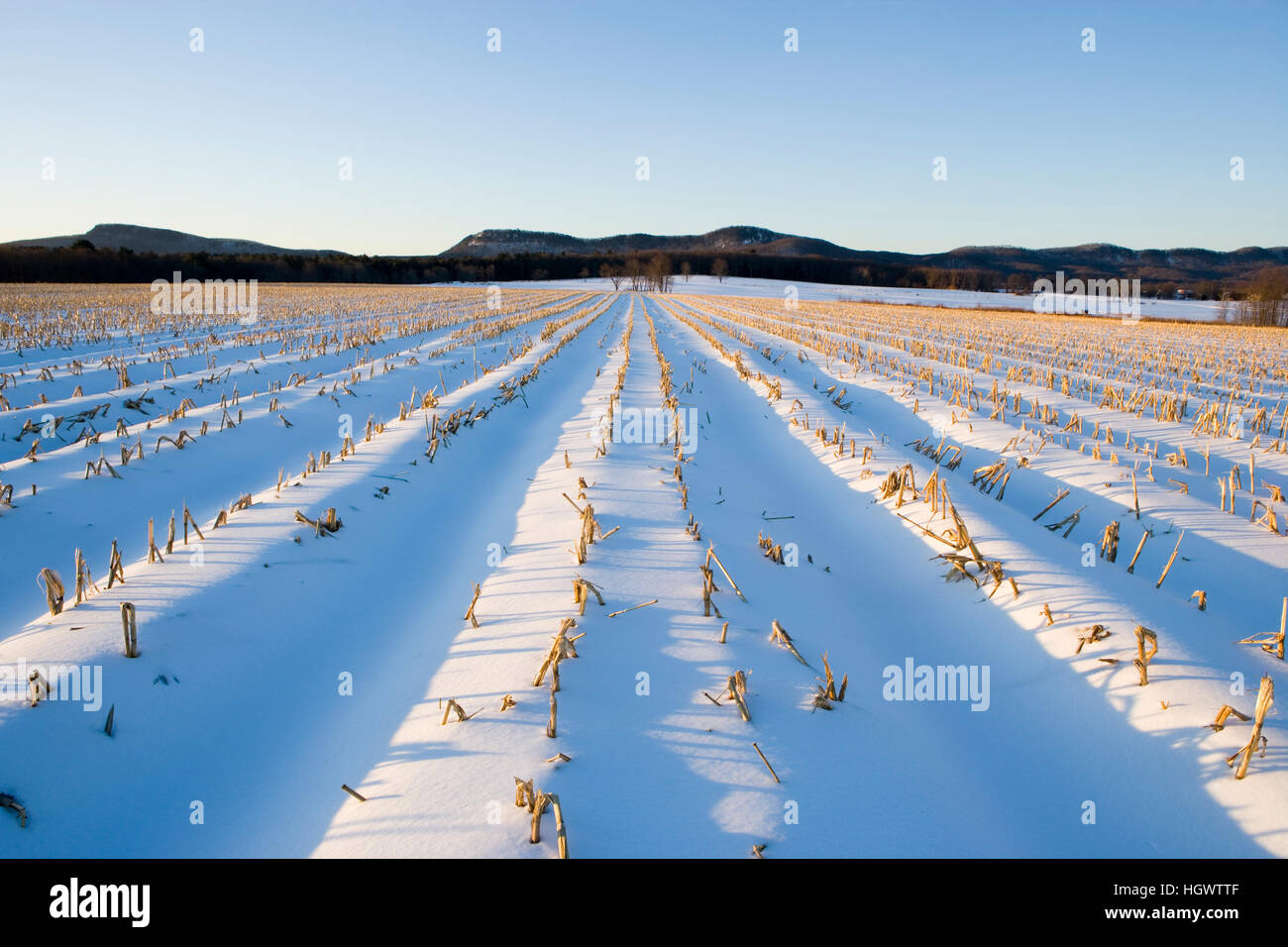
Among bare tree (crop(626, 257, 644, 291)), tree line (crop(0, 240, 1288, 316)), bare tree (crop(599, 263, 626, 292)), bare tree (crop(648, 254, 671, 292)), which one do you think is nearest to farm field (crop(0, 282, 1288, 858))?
tree line (crop(0, 240, 1288, 316))

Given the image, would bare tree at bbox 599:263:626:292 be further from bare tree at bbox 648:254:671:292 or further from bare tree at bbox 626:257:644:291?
bare tree at bbox 648:254:671:292

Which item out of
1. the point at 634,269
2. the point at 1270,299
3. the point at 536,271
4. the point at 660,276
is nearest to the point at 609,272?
the point at 634,269

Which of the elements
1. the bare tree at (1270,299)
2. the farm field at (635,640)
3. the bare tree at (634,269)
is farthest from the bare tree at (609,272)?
the farm field at (635,640)

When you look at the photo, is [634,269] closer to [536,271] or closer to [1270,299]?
[536,271]

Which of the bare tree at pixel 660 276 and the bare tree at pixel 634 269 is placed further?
the bare tree at pixel 634 269

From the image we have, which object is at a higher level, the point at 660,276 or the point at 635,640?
the point at 660,276

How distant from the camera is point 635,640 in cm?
352

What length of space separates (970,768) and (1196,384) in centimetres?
1361

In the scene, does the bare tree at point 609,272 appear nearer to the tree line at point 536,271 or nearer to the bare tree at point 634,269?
the tree line at point 536,271

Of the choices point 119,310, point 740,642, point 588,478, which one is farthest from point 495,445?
point 119,310

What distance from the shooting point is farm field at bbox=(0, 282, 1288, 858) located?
8.16 feet

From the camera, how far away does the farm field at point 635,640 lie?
8.16ft
